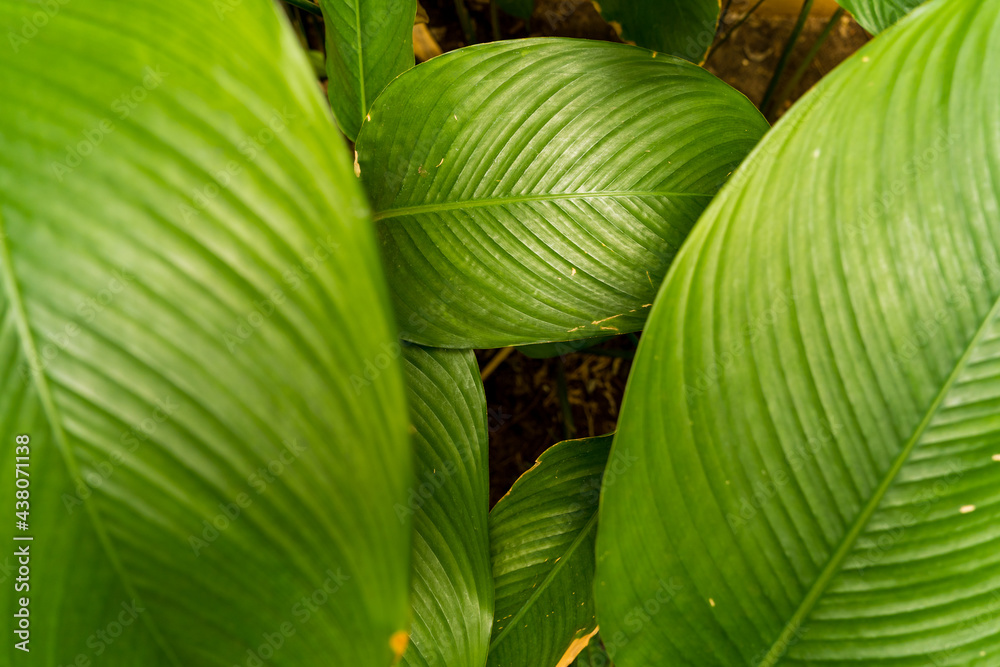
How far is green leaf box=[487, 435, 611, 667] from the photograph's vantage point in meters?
0.78

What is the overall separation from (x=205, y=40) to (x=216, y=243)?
0.13 m

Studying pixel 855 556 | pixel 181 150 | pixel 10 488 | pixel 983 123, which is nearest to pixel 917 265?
pixel 983 123

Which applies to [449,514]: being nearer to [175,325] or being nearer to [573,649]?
[573,649]

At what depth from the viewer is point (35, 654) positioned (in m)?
0.34

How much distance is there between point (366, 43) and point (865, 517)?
0.84m

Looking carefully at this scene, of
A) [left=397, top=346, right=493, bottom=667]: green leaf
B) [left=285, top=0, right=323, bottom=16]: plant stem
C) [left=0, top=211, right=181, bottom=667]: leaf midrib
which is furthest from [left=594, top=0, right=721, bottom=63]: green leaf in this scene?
[left=0, top=211, right=181, bottom=667]: leaf midrib

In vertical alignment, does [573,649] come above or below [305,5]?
below

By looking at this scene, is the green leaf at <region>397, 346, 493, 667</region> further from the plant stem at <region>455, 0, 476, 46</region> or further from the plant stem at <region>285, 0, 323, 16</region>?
the plant stem at <region>455, 0, 476, 46</region>

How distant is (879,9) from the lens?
62 cm

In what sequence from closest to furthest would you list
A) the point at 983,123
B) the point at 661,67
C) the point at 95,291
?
the point at 95,291 < the point at 983,123 < the point at 661,67

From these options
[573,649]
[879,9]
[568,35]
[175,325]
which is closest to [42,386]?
[175,325]

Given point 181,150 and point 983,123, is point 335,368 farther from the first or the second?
point 983,123

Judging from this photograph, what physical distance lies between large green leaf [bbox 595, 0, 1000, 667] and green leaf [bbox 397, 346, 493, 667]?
0.30 metres

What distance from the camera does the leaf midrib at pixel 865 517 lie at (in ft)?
1.47
